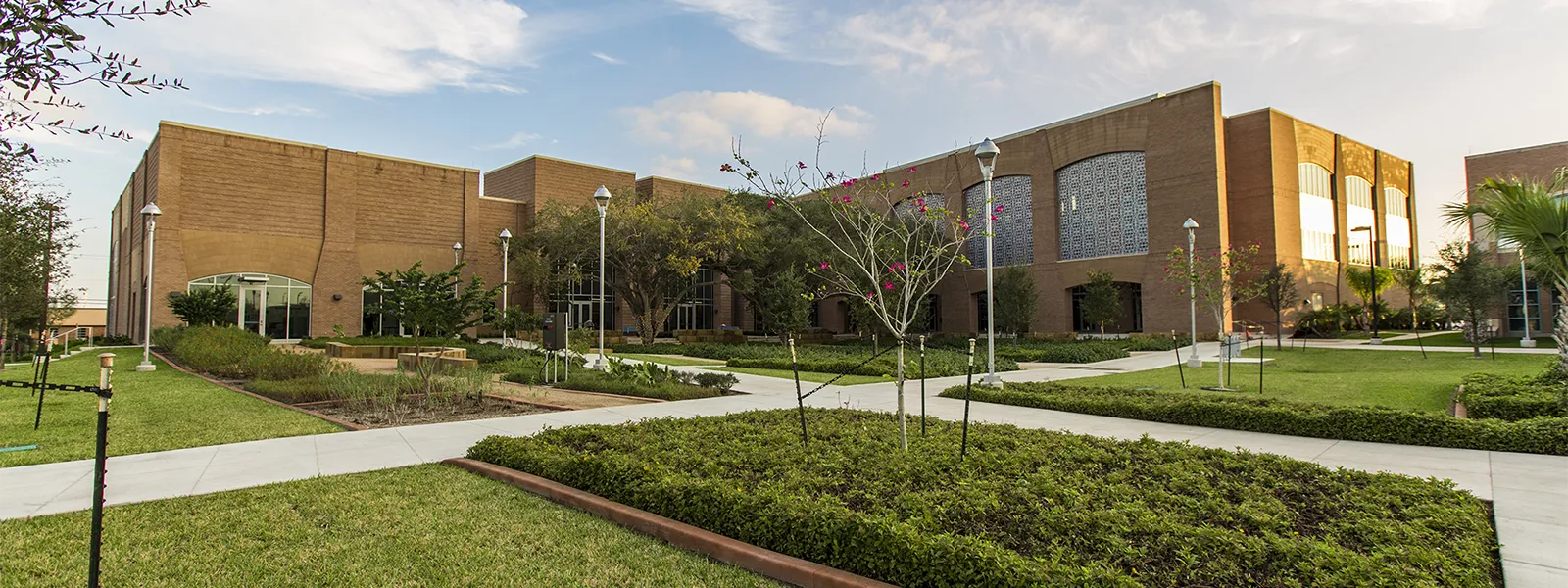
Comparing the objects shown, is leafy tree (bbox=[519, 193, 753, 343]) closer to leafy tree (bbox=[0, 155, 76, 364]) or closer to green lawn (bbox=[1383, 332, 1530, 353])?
leafy tree (bbox=[0, 155, 76, 364])

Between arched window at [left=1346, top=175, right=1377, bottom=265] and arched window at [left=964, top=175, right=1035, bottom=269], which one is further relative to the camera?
arched window at [left=964, top=175, right=1035, bottom=269]

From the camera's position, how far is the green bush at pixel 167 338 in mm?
24634

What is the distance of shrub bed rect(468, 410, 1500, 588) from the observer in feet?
11.6

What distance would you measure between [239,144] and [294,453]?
35.0 m

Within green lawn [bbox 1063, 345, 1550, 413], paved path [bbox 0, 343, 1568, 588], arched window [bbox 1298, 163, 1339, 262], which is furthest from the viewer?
arched window [bbox 1298, 163, 1339, 262]

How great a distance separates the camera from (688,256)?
35.5m

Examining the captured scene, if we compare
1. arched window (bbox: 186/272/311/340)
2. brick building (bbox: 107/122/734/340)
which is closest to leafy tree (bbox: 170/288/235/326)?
brick building (bbox: 107/122/734/340)

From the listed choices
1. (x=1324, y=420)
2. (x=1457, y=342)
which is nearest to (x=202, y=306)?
(x=1324, y=420)

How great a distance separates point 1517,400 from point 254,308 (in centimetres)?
4316

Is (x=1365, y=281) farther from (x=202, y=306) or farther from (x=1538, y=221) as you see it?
(x=202, y=306)

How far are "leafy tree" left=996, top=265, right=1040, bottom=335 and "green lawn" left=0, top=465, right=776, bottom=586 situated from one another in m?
33.0

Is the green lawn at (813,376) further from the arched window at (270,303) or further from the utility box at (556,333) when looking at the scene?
the arched window at (270,303)

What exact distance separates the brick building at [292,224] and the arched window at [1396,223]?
172ft

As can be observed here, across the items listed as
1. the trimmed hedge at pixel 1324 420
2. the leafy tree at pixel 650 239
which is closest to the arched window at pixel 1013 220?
the leafy tree at pixel 650 239
